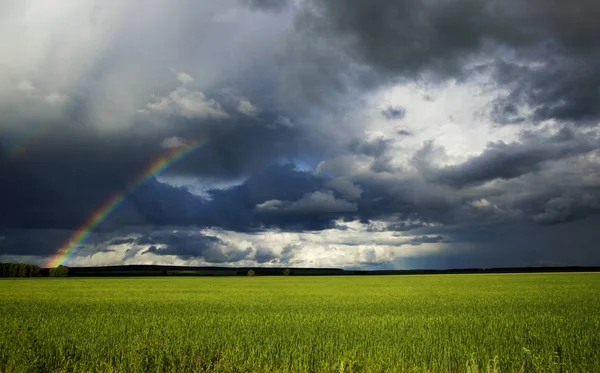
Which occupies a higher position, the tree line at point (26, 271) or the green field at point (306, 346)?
the green field at point (306, 346)

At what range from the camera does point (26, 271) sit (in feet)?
511

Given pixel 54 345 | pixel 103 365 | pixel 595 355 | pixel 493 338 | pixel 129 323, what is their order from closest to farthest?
1. pixel 103 365
2. pixel 595 355
3. pixel 54 345
4. pixel 493 338
5. pixel 129 323

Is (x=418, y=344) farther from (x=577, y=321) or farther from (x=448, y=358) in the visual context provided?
(x=577, y=321)

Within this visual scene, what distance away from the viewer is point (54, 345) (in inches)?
547

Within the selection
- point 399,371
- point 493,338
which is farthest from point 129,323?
point 493,338

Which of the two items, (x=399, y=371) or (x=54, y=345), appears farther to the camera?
(x=54, y=345)

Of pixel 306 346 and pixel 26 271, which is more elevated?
pixel 306 346

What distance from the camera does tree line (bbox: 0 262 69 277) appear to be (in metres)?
154

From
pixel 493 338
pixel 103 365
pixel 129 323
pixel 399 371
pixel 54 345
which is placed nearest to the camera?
pixel 399 371

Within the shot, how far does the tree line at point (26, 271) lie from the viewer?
506 feet

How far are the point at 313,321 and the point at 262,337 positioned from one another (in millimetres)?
5244

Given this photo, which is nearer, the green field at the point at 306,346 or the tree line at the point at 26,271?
the green field at the point at 306,346

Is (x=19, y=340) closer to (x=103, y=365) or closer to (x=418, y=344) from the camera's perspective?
(x=103, y=365)

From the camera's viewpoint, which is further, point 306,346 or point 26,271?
point 26,271
